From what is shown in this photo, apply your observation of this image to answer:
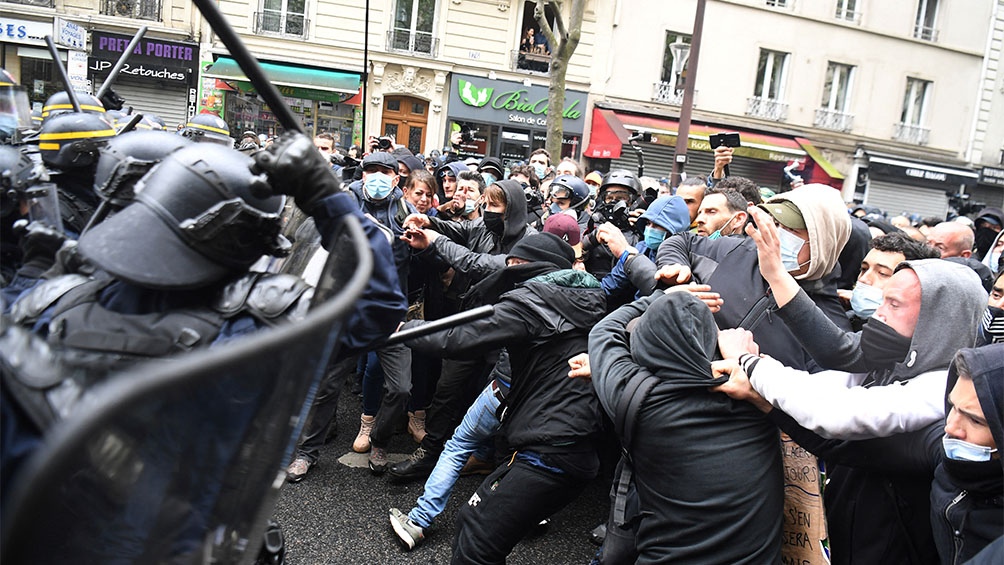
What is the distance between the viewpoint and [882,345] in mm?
2205

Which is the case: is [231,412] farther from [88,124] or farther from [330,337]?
[88,124]

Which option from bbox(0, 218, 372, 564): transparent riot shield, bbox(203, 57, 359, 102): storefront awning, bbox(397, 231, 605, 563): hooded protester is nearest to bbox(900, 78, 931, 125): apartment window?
bbox(203, 57, 359, 102): storefront awning

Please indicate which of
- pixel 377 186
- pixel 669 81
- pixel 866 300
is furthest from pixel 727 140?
pixel 669 81

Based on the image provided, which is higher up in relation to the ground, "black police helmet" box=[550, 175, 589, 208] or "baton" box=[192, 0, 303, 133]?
"baton" box=[192, 0, 303, 133]

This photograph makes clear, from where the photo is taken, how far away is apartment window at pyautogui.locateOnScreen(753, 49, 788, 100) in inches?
841

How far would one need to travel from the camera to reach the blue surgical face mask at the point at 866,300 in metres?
2.97

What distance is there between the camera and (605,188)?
5.88 metres

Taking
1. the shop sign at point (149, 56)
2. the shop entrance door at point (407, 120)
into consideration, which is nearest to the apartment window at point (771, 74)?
the shop entrance door at point (407, 120)

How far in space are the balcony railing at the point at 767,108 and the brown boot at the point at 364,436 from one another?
64.2 feet

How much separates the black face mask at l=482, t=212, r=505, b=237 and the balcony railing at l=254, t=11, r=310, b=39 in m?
15.7

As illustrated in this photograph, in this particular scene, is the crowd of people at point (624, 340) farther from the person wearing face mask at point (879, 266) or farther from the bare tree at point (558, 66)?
the bare tree at point (558, 66)

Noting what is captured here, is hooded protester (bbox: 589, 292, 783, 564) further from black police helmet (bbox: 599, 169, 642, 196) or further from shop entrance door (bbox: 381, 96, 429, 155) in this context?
shop entrance door (bbox: 381, 96, 429, 155)

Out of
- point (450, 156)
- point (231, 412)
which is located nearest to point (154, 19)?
point (450, 156)

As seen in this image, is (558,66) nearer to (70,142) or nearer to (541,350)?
(541,350)
